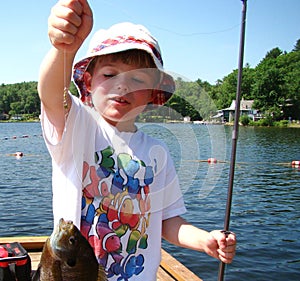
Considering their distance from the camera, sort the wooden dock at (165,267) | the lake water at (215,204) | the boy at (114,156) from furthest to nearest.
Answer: the wooden dock at (165,267)
the lake water at (215,204)
the boy at (114,156)

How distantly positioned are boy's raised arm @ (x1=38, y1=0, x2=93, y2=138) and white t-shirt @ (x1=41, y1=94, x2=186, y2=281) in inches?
3.4

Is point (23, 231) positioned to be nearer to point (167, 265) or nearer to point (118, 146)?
point (167, 265)

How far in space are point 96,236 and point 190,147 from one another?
0.67 meters

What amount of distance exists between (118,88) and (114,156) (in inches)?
13.0

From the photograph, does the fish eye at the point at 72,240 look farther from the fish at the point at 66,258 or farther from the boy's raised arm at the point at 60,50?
the boy's raised arm at the point at 60,50

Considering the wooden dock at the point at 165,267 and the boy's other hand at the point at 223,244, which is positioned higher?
the boy's other hand at the point at 223,244

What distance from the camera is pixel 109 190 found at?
6.69 feet

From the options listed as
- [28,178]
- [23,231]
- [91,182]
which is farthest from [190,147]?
[28,178]

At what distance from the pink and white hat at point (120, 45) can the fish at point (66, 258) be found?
0.80 meters

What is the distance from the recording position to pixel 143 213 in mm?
2127

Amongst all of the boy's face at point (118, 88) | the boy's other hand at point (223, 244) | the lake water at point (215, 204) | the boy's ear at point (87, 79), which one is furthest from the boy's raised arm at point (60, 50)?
the boy's other hand at point (223, 244)

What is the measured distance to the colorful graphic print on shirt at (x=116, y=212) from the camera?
6.54 ft

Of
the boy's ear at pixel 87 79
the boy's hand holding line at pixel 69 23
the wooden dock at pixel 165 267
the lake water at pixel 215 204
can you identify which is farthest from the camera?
the wooden dock at pixel 165 267

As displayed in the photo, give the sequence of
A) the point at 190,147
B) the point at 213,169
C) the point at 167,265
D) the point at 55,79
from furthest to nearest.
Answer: the point at 167,265, the point at 213,169, the point at 190,147, the point at 55,79
